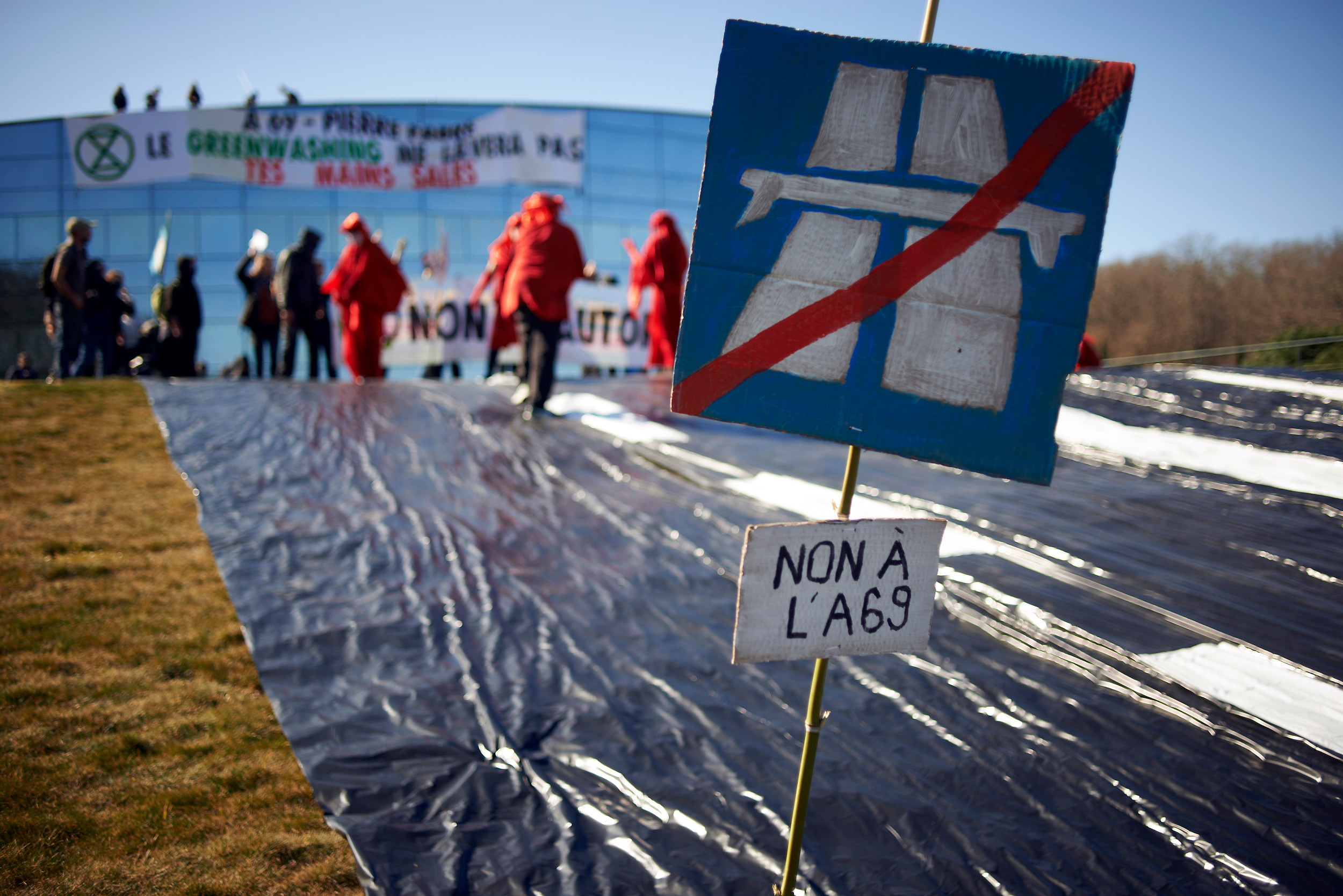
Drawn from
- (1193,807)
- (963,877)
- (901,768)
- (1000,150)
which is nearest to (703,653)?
(901,768)

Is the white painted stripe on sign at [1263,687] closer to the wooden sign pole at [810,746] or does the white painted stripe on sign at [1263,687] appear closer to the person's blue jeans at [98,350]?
the wooden sign pole at [810,746]

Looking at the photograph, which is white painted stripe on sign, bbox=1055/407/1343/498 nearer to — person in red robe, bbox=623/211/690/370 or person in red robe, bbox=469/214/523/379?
person in red robe, bbox=623/211/690/370

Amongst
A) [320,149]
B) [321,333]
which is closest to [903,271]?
[321,333]

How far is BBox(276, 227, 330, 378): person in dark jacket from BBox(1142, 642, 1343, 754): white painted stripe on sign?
809cm

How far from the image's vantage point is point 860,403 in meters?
1.51

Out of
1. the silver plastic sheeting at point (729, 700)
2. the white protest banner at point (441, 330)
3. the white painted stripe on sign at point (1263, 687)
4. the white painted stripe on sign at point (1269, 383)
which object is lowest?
the silver plastic sheeting at point (729, 700)

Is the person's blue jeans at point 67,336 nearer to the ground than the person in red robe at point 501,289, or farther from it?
nearer to the ground

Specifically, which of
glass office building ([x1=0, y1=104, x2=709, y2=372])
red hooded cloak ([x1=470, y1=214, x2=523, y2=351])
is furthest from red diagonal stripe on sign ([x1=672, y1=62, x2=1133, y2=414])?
glass office building ([x1=0, y1=104, x2=709, y2=372])

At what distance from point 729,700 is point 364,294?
22.1ft

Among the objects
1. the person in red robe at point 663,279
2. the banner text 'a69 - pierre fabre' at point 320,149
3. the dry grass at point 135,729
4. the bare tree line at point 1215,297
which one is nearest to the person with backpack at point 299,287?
the person in red robe at point 663,279

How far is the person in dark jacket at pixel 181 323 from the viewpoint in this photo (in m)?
8.78

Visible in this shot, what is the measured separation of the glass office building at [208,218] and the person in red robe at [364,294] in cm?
792

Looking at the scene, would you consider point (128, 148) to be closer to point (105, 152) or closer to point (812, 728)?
point (105, 152)

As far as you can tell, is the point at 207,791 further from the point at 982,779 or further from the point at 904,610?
the point at 982,779
